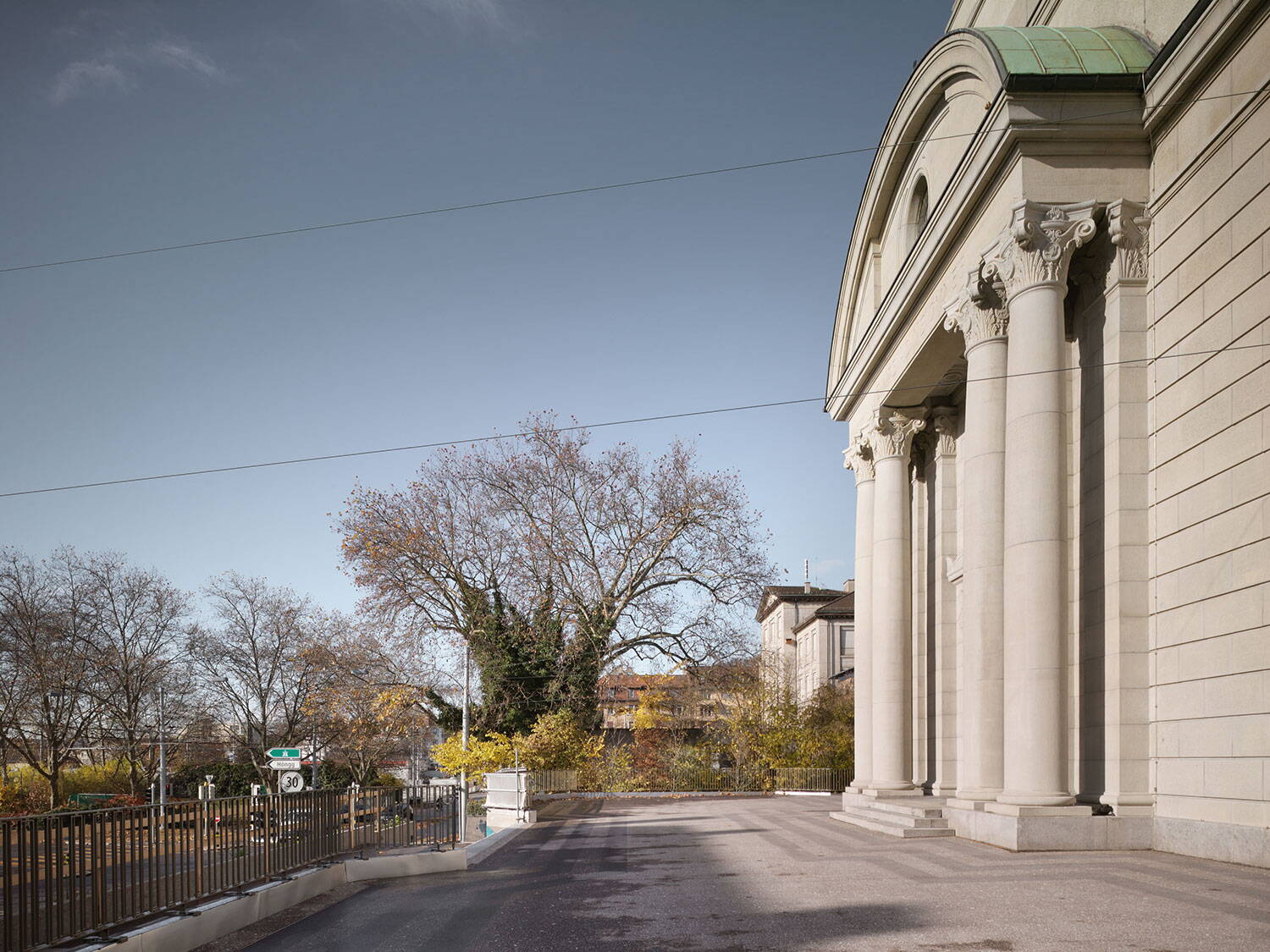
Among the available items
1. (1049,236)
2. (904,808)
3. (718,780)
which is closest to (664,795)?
(718,780)

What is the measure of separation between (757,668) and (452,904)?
117 feet

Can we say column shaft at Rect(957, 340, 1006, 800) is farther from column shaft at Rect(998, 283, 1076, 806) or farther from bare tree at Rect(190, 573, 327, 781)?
bare tree at Rect(190, 573, 327, 781)

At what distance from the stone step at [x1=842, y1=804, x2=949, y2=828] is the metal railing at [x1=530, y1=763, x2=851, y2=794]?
58.1ft

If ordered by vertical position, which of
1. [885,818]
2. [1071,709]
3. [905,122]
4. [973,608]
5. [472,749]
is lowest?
[472,749]

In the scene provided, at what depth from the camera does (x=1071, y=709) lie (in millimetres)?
17156

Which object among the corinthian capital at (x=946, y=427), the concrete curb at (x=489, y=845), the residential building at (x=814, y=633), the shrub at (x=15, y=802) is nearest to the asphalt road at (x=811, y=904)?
the concrete curb at (x=489, y=845)

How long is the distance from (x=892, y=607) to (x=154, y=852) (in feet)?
59.6

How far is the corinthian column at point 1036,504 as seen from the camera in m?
15.8

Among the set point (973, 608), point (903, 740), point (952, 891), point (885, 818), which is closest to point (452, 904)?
point (952, 891)

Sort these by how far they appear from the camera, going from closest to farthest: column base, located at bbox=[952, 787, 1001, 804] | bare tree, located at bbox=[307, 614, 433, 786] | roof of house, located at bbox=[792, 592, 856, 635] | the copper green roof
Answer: the copper green roof, column base, located at bbox=[952, 787, 1001, 804], bare tree, located at bbox=[307, 614, 433, 786], roof of house, located at bbox=[792, 592, 856, 635]

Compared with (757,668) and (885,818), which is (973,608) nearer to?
(885,818)

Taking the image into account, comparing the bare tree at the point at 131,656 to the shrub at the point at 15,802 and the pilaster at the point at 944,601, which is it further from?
the pilaster at the point at 944,601

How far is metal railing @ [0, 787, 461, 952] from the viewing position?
26.3 ft

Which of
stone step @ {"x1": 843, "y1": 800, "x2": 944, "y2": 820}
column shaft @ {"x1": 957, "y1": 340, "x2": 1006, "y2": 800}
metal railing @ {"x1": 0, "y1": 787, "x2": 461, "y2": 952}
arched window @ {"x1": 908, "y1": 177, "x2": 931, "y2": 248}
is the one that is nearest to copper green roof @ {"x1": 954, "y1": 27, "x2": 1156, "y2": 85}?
column shaft @ {"x1": 957, "y1": 340, "x2": 1006, "y2": 800}
